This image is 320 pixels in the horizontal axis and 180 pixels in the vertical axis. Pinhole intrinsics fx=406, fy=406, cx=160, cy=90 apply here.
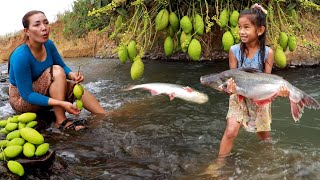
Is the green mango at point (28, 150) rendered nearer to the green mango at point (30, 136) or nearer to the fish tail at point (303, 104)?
the green mango at point (30, 136)

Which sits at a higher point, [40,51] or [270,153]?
[40,51]

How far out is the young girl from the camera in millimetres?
3414

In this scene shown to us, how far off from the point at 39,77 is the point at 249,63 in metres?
2.25

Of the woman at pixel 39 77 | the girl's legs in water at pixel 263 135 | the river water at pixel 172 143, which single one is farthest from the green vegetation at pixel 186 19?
the girl's legs in water at pixel 263 135

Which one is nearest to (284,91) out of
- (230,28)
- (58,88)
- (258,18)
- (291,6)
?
(258,18)

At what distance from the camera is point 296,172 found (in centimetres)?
319

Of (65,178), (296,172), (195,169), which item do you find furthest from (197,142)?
(65,178)

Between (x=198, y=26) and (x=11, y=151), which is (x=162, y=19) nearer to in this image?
(x=198, y=26)

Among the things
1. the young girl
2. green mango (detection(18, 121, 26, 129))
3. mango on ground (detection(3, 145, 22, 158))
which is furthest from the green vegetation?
mango on ground (detection(3, 145, 22, 158))

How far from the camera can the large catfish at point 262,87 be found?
3236mm

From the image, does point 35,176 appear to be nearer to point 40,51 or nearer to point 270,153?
point 40,51

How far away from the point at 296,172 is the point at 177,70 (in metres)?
4.48

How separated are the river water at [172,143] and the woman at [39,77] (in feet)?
1.03

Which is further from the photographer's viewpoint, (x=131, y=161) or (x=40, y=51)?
(x=40, y=51)
